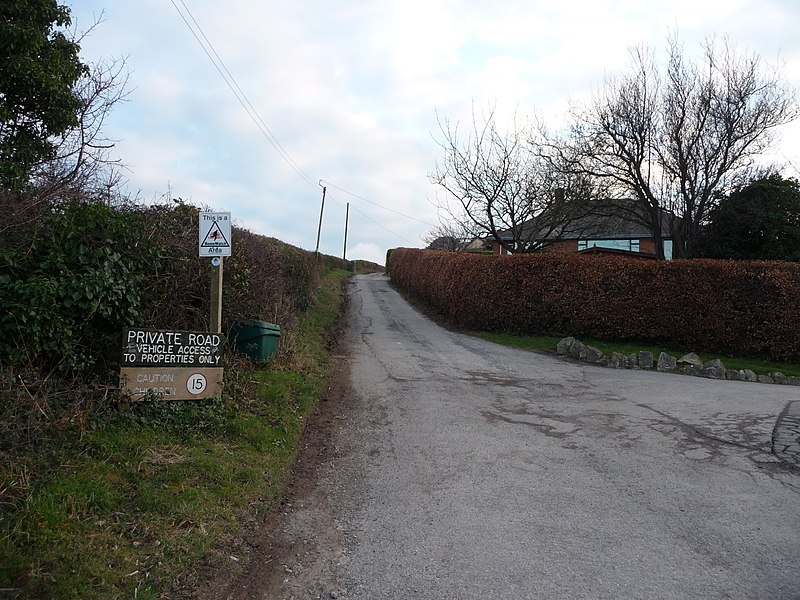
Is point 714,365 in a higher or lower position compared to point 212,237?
lower

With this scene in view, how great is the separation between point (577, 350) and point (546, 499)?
32.9 ft

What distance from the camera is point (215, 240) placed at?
746 cm

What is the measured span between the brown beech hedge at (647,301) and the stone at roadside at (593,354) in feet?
6.37

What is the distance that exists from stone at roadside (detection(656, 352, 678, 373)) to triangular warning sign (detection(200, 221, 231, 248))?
33.9 feet

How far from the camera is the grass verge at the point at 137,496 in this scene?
3715 millimetres

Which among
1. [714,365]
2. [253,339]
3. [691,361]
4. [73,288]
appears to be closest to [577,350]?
[691,361]

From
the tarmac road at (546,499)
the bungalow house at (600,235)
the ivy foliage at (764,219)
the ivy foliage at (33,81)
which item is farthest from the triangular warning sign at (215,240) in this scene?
the bungalow house at (600,235)

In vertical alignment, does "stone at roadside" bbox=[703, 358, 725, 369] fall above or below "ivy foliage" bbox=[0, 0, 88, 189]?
below

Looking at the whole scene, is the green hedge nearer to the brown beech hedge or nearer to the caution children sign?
the caution children sign

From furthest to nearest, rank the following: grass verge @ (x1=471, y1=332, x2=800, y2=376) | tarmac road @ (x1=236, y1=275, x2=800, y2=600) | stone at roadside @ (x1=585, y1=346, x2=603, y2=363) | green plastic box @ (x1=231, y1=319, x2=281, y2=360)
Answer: stone at roadside @ (x1=585, y1=346, x2=603, y2=363)
grass verge @ (x1=471, y1=332, x2=800, y2=376)
green plastic box @ (x1=231, y1=319, x2=281, y2=360)
tarmac road @ (x1=236, y1=275, x2=800, y2=600)

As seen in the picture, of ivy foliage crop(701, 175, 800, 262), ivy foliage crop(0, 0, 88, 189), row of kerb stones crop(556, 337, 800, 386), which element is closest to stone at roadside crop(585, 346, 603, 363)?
row of kerb stones crop(556, 337, 800, 386)

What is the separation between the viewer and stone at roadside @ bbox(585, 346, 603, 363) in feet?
49.4

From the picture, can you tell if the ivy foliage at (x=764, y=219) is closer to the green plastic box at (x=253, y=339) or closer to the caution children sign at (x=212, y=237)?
the green plastic box at (x=253, y=339)

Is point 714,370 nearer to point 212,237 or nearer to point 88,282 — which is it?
point 212,237
